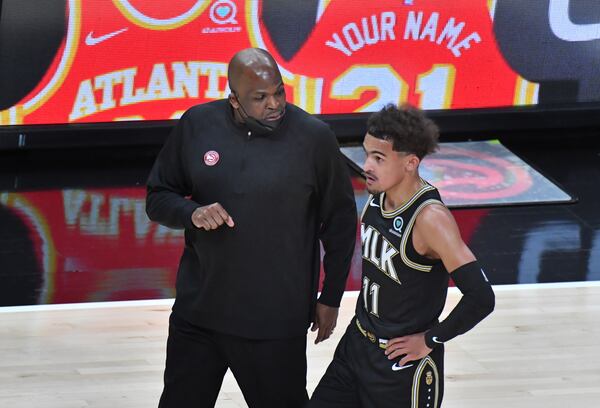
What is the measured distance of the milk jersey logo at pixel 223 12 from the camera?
29.6 feet

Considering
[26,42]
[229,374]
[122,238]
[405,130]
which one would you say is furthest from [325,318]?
[26,42]

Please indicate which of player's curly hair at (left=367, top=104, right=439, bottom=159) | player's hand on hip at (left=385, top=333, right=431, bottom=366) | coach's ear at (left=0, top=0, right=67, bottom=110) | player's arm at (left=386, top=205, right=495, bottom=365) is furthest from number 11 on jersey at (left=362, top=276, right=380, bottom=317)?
coach's ear at (left=0, top=0, right=67, bottom=110)

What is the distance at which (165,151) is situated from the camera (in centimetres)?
406

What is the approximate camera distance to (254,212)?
387cm

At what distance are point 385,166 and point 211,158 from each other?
58 cm

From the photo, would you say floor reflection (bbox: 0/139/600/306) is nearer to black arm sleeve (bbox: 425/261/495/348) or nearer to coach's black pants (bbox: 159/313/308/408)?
coach's black pants (bbox: 159/313/308/408)

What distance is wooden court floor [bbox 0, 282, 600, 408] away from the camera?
5.34 metres

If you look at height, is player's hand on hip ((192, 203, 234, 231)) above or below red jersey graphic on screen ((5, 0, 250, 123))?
above

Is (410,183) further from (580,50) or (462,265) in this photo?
(580,50)

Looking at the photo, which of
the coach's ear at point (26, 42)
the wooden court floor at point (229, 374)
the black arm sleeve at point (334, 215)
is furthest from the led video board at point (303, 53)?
the black arm sleeve at point (334, 215)

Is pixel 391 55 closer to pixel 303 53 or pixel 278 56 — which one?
pixel 303 53

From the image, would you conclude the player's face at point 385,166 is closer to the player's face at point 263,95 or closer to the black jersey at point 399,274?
the black jersey at point 399,274

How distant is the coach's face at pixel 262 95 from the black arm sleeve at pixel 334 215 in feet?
0.66

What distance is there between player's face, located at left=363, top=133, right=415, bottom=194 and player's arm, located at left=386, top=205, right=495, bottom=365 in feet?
0.46
